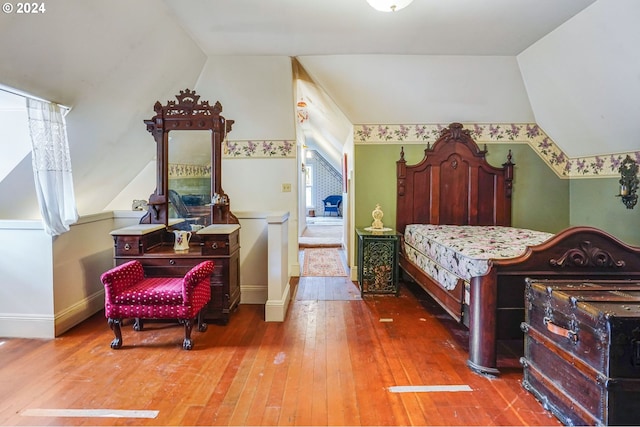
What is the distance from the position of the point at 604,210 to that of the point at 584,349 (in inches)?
116

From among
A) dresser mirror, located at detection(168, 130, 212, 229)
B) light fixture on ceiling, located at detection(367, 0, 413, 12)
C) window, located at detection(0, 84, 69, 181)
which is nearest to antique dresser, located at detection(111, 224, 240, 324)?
dresser mirror, located at detection(168, 130, 212, 229)

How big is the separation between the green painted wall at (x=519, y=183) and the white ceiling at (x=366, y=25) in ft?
3.87

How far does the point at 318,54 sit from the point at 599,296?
10.3 feet

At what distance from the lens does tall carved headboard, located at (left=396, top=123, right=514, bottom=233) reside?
14.2ft

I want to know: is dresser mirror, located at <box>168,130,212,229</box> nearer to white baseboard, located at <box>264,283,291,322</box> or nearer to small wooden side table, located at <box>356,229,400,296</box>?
white baseboard, located at <box>264,283,291,322</box>

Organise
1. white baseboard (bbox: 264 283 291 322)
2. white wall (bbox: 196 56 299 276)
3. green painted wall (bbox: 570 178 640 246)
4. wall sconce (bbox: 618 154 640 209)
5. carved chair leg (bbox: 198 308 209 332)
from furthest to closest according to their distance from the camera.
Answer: white wall (bbox: 196 56 299 276)
green painted wall (bbox: 570 178 640 246)
wall sconce (bbox: 618 154 640 209)
white baseboard (bbox: 264 283 291 322)
carved chair leg (bbox: 198 308 209 332)

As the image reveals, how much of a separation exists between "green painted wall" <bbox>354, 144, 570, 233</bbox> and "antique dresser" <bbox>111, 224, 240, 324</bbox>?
2.01 m

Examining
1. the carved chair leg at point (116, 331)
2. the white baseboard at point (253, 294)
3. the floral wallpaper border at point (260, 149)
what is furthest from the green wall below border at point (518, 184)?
the carved chair leg at point (116, 331)

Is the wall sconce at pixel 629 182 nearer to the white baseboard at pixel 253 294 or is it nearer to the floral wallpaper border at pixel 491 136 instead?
the floral wallpaper border at pixel 491 136

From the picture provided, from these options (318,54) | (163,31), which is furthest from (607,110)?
(163,31)

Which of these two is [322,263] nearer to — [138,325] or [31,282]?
[138,325]

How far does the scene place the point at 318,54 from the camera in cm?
370

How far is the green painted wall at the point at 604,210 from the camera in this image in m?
3.53

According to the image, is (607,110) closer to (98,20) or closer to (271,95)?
(271,95)
